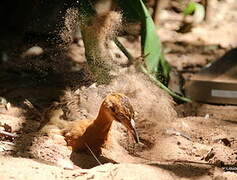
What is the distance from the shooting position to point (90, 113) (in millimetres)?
3312

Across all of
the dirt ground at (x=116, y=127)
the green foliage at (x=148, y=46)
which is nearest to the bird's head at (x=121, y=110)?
the dirt ground at (x=116, y=127)

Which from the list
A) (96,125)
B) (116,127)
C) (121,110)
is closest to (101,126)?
(96,125)

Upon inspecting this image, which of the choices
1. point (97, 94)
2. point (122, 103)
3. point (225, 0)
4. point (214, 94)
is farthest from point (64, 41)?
point (225, 0)

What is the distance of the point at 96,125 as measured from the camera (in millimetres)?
2916

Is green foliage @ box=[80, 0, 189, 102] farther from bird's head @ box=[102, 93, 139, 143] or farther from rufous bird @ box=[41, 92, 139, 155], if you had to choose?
bird's head @ box=[102, 93, 139, 143]

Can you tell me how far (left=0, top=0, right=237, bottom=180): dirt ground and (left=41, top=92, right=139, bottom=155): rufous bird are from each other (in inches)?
2.2

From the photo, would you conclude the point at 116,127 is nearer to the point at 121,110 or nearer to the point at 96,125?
the point at 96,125

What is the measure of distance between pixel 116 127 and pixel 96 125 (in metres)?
0.46

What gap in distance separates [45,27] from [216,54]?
5.69 ft

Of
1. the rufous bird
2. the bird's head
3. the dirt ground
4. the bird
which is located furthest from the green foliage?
the bird's head

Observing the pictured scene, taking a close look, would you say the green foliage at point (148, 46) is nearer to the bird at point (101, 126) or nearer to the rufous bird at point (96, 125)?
the rufous bird at point (96, 125)

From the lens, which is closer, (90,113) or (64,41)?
(90,113)

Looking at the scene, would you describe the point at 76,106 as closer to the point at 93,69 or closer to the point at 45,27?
the point at 93,69

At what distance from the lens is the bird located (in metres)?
2.76
